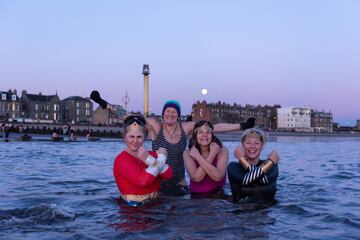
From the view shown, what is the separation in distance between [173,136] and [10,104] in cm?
12497

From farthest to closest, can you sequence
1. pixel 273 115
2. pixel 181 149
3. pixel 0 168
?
pixel 273 115, pixel 0 168, pixel 181 149

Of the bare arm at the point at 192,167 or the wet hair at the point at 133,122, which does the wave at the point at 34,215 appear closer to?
the wet hair at the point at 133,122

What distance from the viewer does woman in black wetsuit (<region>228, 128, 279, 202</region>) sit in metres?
7.22

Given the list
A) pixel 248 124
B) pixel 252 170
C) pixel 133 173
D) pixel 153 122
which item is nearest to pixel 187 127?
pixel 153 122

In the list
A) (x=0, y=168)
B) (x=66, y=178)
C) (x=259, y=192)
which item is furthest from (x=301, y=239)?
(x=0, y=168)

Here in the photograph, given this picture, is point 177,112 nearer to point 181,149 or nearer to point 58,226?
point 181,149

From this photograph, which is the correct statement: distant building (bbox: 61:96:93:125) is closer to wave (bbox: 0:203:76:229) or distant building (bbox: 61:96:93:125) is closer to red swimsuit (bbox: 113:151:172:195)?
wave (bbox: 0:203:76:229)

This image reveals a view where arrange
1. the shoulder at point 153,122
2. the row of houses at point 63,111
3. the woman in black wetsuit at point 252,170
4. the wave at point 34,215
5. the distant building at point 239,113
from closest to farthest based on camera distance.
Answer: the wave at point 34,215, the woman in black wetsuit at point 252,170, the shoulder at point 153,122, the row of houses at point 63,111, the distant building at point 239,113

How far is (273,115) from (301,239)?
19653 centimetres

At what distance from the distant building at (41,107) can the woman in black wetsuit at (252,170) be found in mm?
124008

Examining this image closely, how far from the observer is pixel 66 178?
41.4 ft

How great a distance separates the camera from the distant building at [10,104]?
122750mm

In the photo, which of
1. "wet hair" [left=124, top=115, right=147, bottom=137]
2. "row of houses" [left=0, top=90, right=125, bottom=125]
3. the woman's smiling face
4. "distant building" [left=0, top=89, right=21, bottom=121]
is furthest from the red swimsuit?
"distant building" [left=0, top=89, right=21, bottom=121]

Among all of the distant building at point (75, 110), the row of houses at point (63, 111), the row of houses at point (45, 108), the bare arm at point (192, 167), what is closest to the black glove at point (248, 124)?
→ the bare arm at point (192, 167)
